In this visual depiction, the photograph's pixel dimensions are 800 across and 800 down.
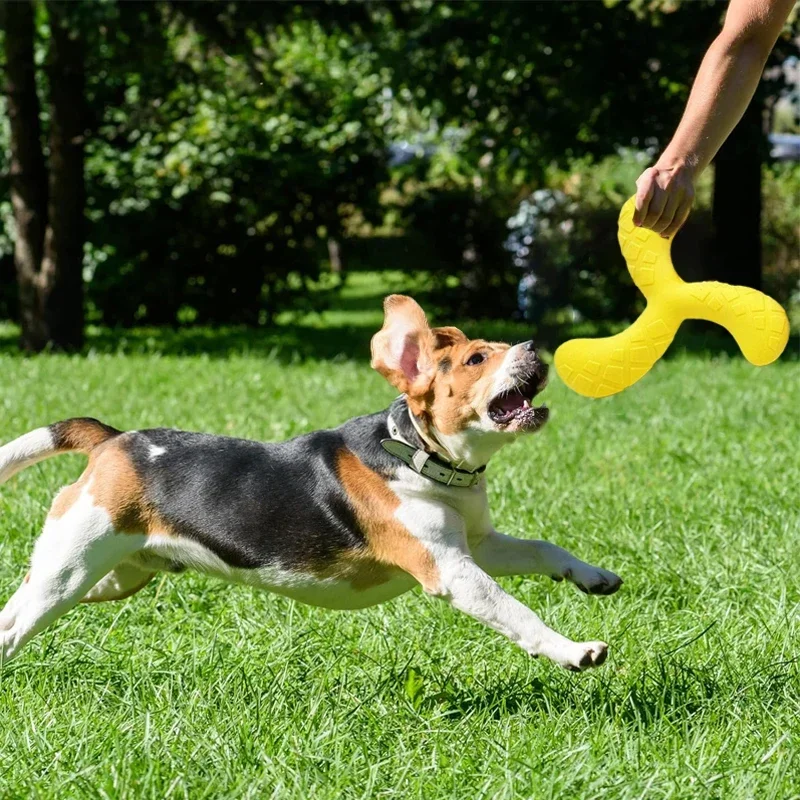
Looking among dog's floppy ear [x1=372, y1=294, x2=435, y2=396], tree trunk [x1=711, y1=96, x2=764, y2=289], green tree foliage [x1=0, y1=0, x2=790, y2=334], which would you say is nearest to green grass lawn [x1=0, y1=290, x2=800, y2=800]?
dog's floppy ear [x1=372, y1=294, x2=435, y2=396]

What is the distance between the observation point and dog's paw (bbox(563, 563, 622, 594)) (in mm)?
3629

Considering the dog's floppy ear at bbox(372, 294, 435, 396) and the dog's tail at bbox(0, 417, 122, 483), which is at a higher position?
the dog's floppy ear at bbox(372, 294, 435, 396)

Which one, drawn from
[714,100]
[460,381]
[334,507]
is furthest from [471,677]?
[714,100]

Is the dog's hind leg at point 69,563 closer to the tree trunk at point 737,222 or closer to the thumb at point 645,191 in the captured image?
the thumb at point 645,191

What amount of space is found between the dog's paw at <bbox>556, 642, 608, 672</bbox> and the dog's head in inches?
23.4

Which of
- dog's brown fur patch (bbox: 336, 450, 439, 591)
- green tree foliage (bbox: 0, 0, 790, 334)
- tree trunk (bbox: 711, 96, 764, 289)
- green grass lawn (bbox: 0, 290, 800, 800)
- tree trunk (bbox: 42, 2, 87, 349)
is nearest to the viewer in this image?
green grass lawn (bbox: 0, 290, 800, 800)

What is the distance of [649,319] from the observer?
12.2 feet

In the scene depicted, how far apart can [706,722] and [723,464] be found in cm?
355

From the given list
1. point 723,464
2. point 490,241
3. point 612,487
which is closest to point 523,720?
point 612,487

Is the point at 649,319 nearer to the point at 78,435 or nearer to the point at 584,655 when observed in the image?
the point at 584,655

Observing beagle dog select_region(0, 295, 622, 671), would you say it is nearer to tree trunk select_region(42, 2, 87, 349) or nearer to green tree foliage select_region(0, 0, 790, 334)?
green tree foliage select_region(0, 0, 790, 334)

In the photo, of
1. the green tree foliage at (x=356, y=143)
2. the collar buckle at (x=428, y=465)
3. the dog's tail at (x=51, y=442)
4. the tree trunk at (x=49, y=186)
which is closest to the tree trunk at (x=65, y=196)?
the tree trunk at (x=49, y=186)

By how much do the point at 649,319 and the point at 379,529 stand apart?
3.34ft

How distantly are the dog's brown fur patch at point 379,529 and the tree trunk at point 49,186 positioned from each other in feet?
31.4
